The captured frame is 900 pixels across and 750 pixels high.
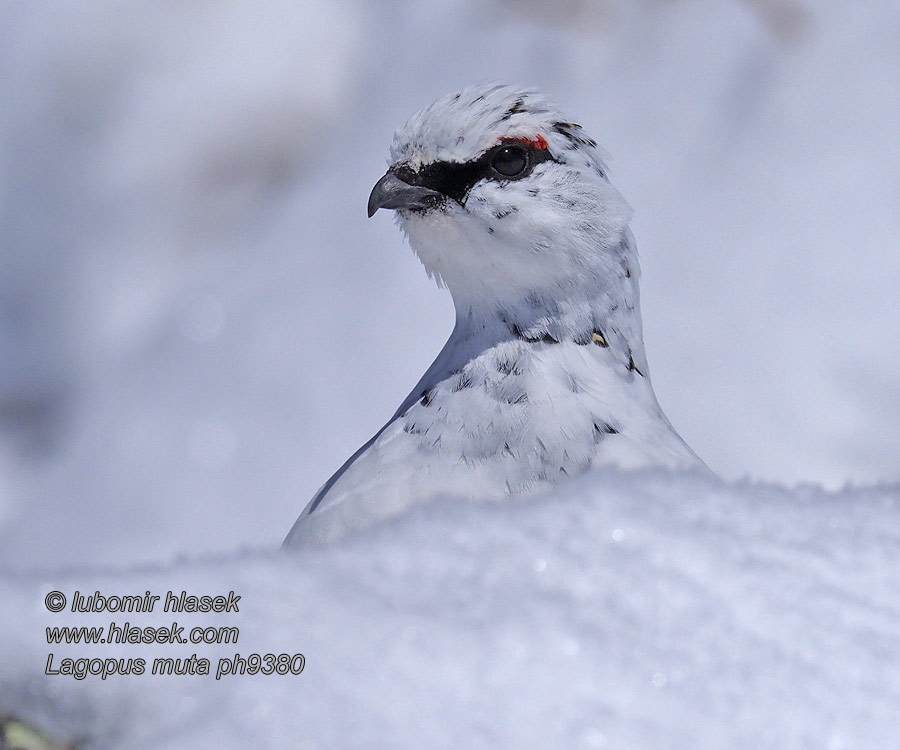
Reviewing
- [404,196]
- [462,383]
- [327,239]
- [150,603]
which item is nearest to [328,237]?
[327,239]

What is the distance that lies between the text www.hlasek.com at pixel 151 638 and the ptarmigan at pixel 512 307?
34.8 inches

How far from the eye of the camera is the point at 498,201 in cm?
188

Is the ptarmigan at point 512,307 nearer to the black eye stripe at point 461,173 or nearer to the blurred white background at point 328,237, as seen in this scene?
the black eye stripe at point 461,173

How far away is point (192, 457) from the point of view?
464cm

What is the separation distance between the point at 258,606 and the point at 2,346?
4.95 m

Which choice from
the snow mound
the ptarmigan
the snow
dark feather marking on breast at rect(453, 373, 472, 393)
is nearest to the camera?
the snow mound

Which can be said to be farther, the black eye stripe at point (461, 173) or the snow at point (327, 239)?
the snow at point (327, 239)

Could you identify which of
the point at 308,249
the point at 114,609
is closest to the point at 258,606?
the point at 114,609

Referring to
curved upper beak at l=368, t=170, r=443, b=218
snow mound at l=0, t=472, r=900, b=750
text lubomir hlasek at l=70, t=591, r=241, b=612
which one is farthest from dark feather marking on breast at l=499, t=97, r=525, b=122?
text lubomir hlasek at l=70, t=591, r=241, b=612

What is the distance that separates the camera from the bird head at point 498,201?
1.89 meters

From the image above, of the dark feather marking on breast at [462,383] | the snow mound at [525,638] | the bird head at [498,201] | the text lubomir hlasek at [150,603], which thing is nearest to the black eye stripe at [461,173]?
the bird head at [498,201]

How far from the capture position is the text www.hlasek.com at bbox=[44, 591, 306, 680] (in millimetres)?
772

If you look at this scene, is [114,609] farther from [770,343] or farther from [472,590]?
[770,343]

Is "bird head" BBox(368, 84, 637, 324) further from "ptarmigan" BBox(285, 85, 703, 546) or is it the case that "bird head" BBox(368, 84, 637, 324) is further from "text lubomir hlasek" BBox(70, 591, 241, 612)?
"text lubomir hlasek" BBox(70, 591, 241, 612)
